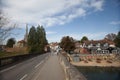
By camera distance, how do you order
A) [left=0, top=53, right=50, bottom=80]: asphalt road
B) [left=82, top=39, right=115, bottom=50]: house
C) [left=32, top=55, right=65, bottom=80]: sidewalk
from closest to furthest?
[left=32, top=55, right=65, bottom=80]: sidewalk < [left=0, top=53, right=50, bottom=80]: asphalt road < [left=82, top=39, right=115, bottom=50]: house

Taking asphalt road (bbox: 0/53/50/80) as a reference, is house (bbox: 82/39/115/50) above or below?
above

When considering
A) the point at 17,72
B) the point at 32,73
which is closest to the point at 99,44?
the point at 17,72

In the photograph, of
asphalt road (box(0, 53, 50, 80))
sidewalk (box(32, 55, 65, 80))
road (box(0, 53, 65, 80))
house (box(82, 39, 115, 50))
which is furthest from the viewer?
house (box(82, 39, 115, 50))

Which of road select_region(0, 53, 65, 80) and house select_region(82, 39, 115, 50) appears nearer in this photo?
road select_region(0, 53, 65, 80)

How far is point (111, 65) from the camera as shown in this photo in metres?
82.3

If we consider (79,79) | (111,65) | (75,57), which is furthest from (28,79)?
(111,65)

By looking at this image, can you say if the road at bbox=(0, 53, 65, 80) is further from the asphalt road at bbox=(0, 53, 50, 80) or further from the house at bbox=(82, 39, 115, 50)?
the house at bbox=(82, 39, 115, 50)

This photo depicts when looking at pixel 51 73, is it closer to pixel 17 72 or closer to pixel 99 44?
pixel 17 72

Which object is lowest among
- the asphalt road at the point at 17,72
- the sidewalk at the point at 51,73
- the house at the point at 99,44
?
the sidewalk at the point at 51,73

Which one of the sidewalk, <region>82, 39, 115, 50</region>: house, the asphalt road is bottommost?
the sidewalk

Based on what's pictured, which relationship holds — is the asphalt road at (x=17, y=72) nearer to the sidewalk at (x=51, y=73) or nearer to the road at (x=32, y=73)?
the road at (x=32, y=73)

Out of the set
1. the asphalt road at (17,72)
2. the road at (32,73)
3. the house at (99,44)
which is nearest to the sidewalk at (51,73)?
the road at (32,73)

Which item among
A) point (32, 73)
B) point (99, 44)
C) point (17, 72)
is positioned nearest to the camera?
point (32, 73)

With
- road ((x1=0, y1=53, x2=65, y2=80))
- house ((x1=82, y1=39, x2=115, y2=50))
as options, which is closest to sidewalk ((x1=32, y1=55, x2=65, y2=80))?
road ((x1=0, y1=53, x2=65, y2=80))
